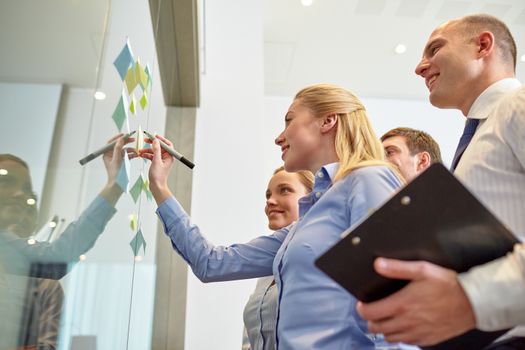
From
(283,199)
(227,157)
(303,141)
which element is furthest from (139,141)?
(227,157)

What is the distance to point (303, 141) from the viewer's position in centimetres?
139

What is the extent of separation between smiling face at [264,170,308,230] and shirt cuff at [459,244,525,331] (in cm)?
142

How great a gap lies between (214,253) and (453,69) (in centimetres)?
80

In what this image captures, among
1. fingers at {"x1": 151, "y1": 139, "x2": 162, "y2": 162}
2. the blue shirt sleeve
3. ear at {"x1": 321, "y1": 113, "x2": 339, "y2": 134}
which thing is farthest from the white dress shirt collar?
fingers at {"x1": 151, "y1": 139, "x2": 162, "y2": 162}

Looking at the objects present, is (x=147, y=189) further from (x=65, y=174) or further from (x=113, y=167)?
(x=65, y=174)

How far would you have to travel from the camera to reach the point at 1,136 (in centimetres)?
58

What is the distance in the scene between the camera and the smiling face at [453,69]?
129 cm

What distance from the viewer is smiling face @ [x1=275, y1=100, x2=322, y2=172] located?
1.39 metres

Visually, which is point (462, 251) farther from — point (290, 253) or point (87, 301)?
point (87, 301)

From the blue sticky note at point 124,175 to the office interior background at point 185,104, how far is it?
0.04m

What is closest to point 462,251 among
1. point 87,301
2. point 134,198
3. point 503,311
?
point 503,311

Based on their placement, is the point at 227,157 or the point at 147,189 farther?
the point at 227,157

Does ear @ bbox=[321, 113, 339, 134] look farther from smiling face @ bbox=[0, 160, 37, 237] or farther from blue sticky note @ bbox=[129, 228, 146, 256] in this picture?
smiling face @ bbox=[0, 160, 37, 237]

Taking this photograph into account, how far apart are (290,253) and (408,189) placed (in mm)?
570
